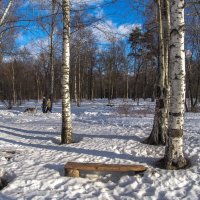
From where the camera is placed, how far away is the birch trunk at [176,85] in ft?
21.5

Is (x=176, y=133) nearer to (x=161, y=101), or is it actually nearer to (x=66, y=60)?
(x=161, y=101)

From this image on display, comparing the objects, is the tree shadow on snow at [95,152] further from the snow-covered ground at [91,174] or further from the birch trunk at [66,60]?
the birch trunk at [66,60]

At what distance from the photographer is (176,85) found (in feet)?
21.7

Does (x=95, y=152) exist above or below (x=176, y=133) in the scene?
below

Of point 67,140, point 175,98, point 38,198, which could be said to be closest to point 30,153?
point 67,140

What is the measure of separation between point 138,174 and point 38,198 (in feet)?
7.40

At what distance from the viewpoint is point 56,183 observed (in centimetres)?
608

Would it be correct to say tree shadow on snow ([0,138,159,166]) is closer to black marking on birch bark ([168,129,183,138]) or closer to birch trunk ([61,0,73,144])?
birch trunk ([61,0,73,144])

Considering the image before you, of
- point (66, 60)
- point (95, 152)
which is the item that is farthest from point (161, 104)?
point (66, 60)

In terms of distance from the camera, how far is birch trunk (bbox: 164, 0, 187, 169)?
654cm

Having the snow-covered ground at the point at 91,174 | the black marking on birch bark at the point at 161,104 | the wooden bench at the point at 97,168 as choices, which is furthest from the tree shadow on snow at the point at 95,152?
the black marking on birch bark at the point at 161,104

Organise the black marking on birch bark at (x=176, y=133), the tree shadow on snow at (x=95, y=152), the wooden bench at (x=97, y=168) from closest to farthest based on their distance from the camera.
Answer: the wooden bench at (x=97, y=168), the black marking on birch bark at (x=176, y=133), the tree shadow on snow at (x=95, y=152)

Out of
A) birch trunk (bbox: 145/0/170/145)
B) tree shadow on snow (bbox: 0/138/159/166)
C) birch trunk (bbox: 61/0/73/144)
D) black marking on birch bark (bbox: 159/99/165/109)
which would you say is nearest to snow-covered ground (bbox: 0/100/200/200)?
tree shadow on snow (bbox: 0/138/159/166)

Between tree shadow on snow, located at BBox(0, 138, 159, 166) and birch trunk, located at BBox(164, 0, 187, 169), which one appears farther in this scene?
tree shadow on snow, located at BBox(0, 138, 159, 166)
